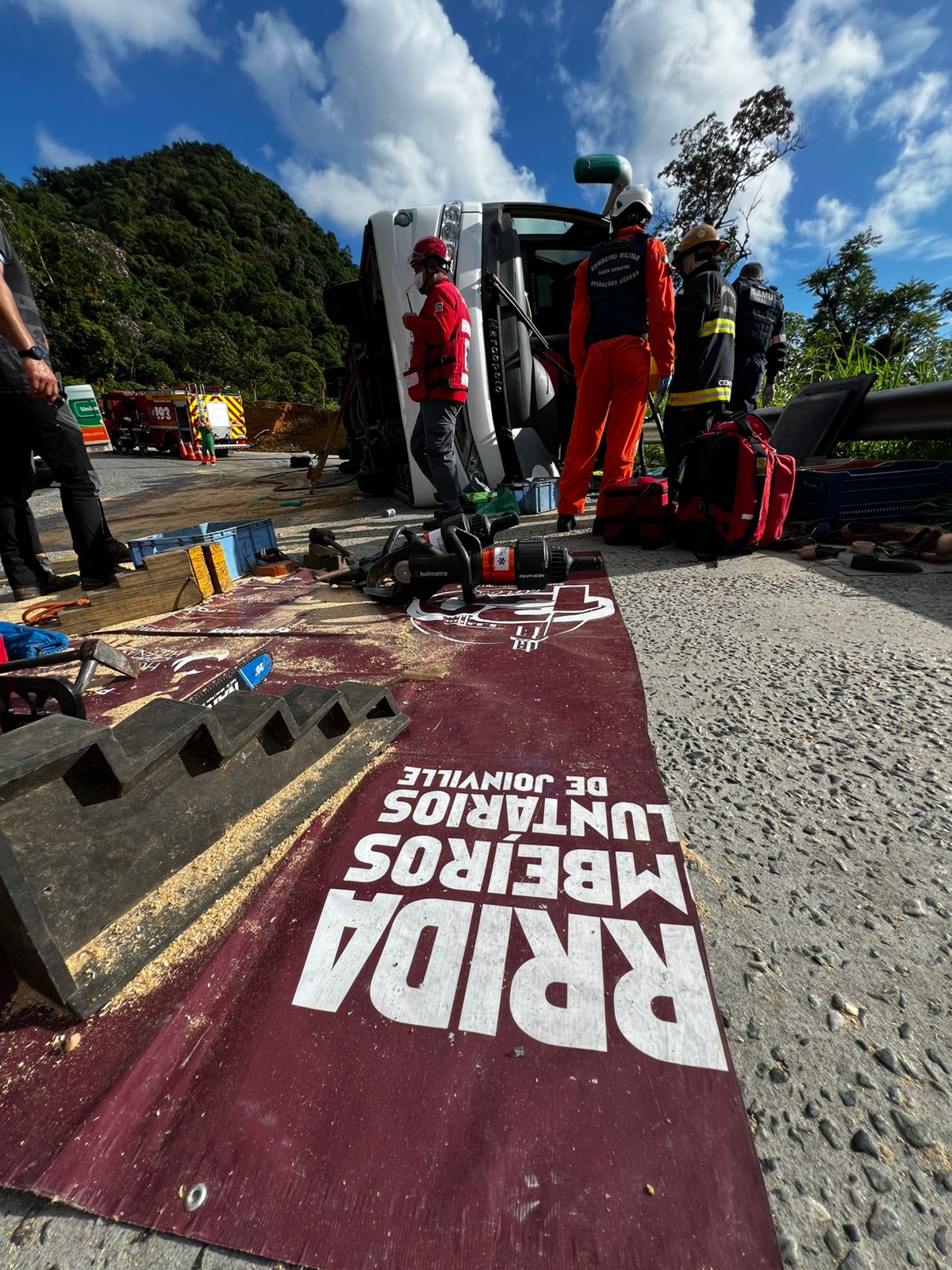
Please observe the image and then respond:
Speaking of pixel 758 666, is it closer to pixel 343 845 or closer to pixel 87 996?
pixel 343 845

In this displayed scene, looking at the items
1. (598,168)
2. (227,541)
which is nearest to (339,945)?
(227,541)

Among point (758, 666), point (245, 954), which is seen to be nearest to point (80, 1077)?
point (245, 954)

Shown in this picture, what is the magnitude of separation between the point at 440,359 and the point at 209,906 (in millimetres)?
4267

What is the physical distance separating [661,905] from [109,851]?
3.22 ft

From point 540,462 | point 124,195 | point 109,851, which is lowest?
point 109,851

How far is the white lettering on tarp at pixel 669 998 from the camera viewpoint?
0.75 meters

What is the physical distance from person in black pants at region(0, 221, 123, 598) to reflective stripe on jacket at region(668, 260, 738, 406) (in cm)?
429

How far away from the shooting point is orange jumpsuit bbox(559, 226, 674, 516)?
12.7 feet

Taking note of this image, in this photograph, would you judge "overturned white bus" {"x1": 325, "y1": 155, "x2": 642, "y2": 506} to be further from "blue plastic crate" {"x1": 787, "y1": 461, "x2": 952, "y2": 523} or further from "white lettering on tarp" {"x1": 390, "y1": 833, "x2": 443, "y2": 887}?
"white lettering on tarp" {"x1": 390, "y1": 833, "x2": 443, "y2": 887}

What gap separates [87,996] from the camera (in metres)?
0.82

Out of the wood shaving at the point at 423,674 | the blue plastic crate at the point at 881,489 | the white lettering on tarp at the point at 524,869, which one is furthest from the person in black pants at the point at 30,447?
the blue plastic crate at the point at 881,489

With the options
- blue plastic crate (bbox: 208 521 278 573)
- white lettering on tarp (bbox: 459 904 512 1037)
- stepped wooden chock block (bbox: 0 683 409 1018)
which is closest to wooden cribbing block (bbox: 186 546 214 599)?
blue plastic crate (bbox: 208 521 278 573)

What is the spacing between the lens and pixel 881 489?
12.2 feet

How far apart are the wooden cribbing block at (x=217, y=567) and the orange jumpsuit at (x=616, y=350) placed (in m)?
2.60
